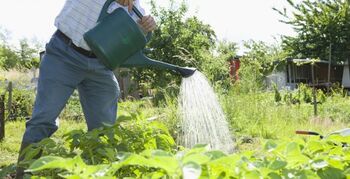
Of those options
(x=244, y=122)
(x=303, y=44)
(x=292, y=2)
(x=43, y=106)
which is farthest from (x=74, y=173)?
(x=303, y=44)

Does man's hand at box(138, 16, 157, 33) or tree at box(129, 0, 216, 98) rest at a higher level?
tree at box(129, 0, 216, 98)

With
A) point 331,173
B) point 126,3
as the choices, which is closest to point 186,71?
point 126,3

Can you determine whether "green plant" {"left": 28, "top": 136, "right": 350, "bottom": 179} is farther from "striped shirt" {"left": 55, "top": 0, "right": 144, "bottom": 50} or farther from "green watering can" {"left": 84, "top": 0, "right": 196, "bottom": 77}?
"striped shirt" {"left": 55, "top": 0, "right": 144, "bottom": 50}

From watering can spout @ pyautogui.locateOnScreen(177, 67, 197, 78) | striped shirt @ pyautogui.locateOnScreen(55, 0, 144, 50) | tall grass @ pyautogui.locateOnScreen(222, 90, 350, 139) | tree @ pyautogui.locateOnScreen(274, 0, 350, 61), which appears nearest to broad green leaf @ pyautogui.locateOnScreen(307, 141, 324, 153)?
watering can spout @ pyautogui.locateOnScreen(177, 67, 197, 78)

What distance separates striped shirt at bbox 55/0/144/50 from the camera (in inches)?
84.4

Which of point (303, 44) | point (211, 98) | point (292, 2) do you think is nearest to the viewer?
point (211, 98)

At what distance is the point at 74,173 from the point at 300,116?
876 cm

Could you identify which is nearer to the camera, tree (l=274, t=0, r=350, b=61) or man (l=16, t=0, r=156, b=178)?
man (l=16, t=0, r=156, b=178)

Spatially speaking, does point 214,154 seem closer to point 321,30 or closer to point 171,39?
point 171,39

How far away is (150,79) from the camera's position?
16.6m

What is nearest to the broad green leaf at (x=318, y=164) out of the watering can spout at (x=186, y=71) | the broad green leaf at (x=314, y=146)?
the broad green leaf at (x=314, y=146)

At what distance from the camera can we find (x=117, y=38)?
5.59 feet

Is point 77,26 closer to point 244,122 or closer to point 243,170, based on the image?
point 243,170

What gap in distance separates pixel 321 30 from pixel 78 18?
82.2ft
